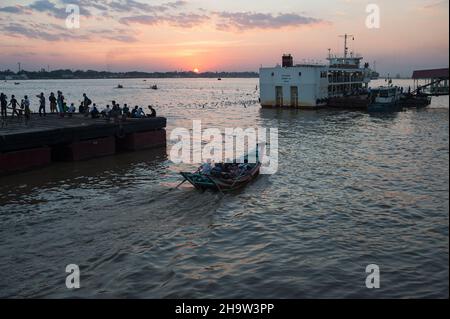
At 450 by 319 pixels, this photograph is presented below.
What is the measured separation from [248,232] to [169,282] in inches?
178

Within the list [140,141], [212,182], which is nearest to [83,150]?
[140,141]

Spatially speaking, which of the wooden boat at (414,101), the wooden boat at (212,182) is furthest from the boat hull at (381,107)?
the wooden boat at (212,182)

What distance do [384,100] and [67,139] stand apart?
53.2m

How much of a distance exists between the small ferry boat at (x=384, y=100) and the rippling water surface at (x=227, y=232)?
3930 cm

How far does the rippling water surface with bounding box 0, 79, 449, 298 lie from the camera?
11.9 metres

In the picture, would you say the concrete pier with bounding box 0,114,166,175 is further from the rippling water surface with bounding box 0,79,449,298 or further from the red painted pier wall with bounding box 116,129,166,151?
the rippling water surface with bounding box 0,79,449,298

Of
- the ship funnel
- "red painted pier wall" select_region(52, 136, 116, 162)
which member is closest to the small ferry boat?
the ship funnel

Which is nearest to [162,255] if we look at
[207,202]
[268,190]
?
[207,202]

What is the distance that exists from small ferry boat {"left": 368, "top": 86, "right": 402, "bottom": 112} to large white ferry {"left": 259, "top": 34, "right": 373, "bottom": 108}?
639 centimetres

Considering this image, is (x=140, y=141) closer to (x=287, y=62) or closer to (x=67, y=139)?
(x=67, y=139)

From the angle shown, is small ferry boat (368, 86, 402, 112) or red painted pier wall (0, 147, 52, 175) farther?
small ferry boat (368, 86, 402, 112)

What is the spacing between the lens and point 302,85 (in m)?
70.9

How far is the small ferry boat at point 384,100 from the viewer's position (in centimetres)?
6475
